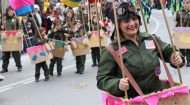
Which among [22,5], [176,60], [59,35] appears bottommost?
[59,35]

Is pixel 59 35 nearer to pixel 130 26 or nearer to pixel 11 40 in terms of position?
pixel 11 40

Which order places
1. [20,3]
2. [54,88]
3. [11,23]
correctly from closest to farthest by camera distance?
1. [54,88]
2. [20,3]
3. [11,23]

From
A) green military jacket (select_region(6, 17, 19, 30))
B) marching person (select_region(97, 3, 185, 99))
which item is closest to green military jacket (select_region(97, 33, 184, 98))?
marching person (select_region(97, 3, 185, 99))

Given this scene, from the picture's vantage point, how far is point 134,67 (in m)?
4.04

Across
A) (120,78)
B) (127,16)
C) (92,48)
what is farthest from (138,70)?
(92,48)

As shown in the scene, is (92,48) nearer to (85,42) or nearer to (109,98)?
(85,42)

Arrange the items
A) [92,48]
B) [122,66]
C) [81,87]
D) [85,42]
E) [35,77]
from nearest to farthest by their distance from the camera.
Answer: [122,66] → [81,87] → [35,77] → [85,42] → [92,48]

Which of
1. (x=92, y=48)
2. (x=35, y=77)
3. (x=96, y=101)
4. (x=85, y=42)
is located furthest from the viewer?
(x=92, y=48)

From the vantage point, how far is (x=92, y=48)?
46.3ft

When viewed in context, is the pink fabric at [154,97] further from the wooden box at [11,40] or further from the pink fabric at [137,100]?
the wooden box at [11,40]

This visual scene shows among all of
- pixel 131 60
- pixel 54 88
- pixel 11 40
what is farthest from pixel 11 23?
pixel 131 60

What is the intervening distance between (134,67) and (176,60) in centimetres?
→ 42

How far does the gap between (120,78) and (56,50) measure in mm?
8410

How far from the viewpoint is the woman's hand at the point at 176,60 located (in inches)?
166
